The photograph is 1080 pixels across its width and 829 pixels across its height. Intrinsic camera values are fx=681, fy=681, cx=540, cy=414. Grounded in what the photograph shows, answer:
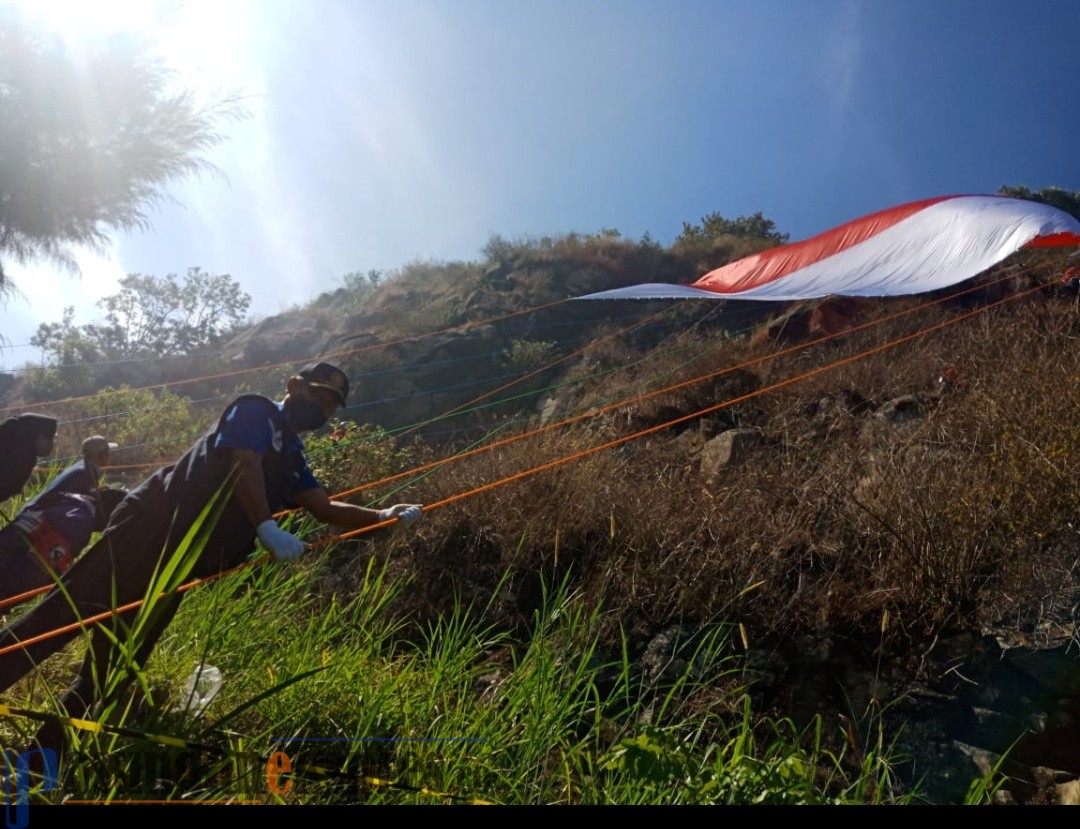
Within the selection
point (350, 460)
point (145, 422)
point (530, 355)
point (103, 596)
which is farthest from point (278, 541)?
point (530, 355)

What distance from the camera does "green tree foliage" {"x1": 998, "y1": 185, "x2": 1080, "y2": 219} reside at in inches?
633

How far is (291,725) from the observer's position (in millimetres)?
2246

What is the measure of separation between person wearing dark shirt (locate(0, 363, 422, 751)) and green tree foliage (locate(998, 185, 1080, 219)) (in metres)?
18.8

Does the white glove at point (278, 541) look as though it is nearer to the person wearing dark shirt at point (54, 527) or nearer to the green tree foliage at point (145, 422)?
the person wearing dark shirt at point (54, 527)

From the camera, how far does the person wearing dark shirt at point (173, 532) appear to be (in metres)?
2.23

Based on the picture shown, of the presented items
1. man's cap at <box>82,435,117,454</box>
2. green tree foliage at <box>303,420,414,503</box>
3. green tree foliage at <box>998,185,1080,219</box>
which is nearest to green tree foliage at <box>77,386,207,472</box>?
green tree foliage at <box>303,420,414,503</box>

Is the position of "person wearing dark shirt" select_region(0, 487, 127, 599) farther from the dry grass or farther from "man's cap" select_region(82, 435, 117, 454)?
the dry grass

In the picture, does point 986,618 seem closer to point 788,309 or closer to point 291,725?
point 291,725

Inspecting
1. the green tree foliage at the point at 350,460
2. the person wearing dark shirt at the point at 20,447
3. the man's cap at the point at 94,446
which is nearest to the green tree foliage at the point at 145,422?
the green tree foliage at the point at 350,460

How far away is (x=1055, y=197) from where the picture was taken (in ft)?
54.4

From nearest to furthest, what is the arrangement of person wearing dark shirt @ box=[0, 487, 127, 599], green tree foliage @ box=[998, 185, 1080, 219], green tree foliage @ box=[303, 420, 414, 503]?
person wearing dark shirt @ box=[0, 487, 127, 599]
green tree foliage @ box=[303, 420, 414, 503]
green tree foliage @ box=[998, 185, 1080, 219]

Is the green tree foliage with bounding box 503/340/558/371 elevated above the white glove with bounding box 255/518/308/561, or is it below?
above

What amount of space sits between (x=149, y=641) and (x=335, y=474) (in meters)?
4.49

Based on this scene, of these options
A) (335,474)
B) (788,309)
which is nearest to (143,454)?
(335,474)
